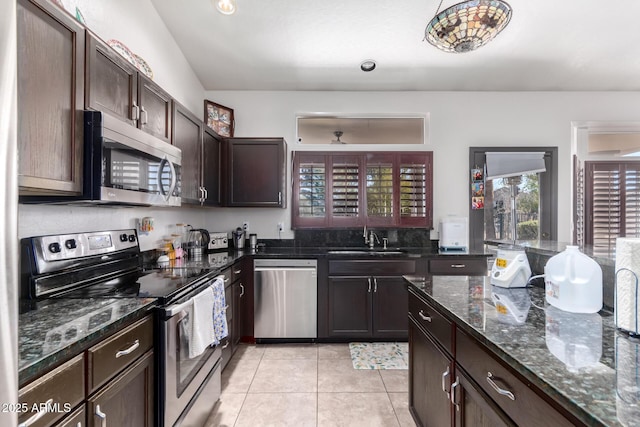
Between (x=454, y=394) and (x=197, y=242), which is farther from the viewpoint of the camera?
(x=197, y=242)

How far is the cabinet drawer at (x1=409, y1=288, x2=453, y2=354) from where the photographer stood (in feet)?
4.06

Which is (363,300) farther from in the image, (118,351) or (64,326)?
(64,326)

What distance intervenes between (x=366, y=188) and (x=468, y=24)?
195cm

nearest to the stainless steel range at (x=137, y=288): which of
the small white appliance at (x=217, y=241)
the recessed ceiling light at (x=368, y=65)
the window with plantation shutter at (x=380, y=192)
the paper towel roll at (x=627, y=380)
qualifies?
the small white appliance at (x=217, y=241)

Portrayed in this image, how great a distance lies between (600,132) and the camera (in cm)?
358

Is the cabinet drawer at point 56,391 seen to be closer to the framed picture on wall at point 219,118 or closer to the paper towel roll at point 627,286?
the paper towel roll at point 627,286

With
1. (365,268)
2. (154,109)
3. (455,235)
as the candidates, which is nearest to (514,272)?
(365,268)

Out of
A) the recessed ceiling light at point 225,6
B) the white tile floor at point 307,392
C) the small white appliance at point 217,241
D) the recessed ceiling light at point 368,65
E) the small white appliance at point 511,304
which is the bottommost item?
the white tile floor at point 307,392

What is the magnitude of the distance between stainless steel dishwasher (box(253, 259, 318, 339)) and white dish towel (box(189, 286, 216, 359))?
1.07 metres

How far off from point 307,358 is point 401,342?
1.01 meters

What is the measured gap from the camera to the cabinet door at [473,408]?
896 millimetres

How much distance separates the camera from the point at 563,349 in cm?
82

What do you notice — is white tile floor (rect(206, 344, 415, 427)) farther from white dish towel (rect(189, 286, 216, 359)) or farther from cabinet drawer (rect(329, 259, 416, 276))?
cabinet drawer (rect(329, 259, 416, 276))

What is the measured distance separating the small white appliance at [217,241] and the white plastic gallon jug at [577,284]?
2.87 meters
